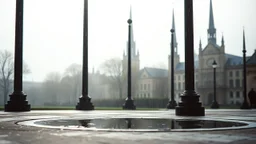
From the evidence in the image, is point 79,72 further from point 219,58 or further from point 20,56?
point 20,56

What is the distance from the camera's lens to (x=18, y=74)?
715 inches

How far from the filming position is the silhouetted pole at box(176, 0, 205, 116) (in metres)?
14.0

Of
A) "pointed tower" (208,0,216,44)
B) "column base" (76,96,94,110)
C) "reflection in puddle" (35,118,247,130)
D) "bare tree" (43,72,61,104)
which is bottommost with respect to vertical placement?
"reflection in puddle" (35,118,247,130)

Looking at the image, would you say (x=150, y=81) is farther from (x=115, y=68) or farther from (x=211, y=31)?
(x=115, y=68)

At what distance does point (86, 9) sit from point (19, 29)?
17.9 feet

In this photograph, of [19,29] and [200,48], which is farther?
[200,48]

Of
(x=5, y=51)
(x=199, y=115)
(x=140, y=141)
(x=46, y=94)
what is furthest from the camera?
(x=46, y=94)

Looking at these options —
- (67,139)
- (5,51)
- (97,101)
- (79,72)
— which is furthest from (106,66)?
(67,139)

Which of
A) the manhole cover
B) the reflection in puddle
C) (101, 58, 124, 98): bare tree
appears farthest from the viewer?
(101, 58, 124, 98): bare tree

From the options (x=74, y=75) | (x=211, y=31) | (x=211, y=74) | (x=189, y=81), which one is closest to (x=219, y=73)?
(x=211, y=74)

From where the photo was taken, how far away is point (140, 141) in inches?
219

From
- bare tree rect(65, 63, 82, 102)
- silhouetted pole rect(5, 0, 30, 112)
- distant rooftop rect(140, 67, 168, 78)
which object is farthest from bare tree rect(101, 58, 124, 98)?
silhouetted pole rect(5, 0, 30, 112)

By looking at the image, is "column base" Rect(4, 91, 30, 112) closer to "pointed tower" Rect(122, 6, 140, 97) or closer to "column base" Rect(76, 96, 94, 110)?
"column base" Rect(76, 96, 94, 110)

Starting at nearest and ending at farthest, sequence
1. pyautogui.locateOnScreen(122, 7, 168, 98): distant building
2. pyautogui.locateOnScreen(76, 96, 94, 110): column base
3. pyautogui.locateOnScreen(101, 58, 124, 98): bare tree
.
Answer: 1. pyautogui.locateOnScreen(76, 96, 94, 110): column base
2. pyautogui.locateOnScreen(101, 58, 124, 98): bare tree
3. pyautogui.locateOnScreen(122, 7, 168, 98): distant building
